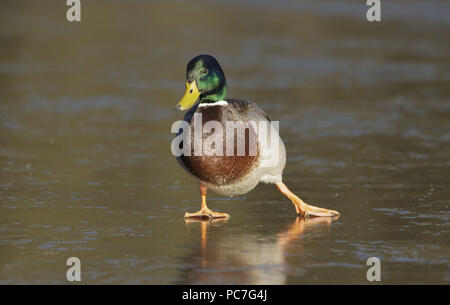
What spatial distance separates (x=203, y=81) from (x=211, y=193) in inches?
55.6

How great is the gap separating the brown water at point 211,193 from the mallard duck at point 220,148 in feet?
0.86

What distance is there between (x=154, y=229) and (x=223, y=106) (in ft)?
2.94

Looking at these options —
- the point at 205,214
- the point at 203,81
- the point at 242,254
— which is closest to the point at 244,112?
the point at 203,81

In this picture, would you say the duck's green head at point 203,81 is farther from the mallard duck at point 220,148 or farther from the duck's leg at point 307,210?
the duck's leg at point 307,210

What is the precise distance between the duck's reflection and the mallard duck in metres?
0.27

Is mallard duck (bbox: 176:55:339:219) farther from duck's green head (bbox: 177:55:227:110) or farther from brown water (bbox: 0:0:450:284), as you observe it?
brown water (bbox: 0:0:450:284)

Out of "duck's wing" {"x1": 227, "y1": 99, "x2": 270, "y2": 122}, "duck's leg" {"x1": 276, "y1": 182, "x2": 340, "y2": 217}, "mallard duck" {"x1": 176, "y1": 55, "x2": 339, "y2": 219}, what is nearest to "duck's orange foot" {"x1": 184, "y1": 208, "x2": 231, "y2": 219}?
"mallard duck" {"x1": 176, "y1": 55, "x2": 339, "y2": 219}

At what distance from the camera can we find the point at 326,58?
15.5 metres

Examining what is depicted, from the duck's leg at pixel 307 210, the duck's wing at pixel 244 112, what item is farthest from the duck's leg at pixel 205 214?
the duck's wing at pixel 244 112

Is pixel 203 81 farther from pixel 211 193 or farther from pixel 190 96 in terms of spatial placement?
pixel 211 193

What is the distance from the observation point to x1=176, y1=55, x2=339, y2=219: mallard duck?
5.96 metres

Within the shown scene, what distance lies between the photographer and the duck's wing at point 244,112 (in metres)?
6.13

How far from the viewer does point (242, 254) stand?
5355 millimetres
